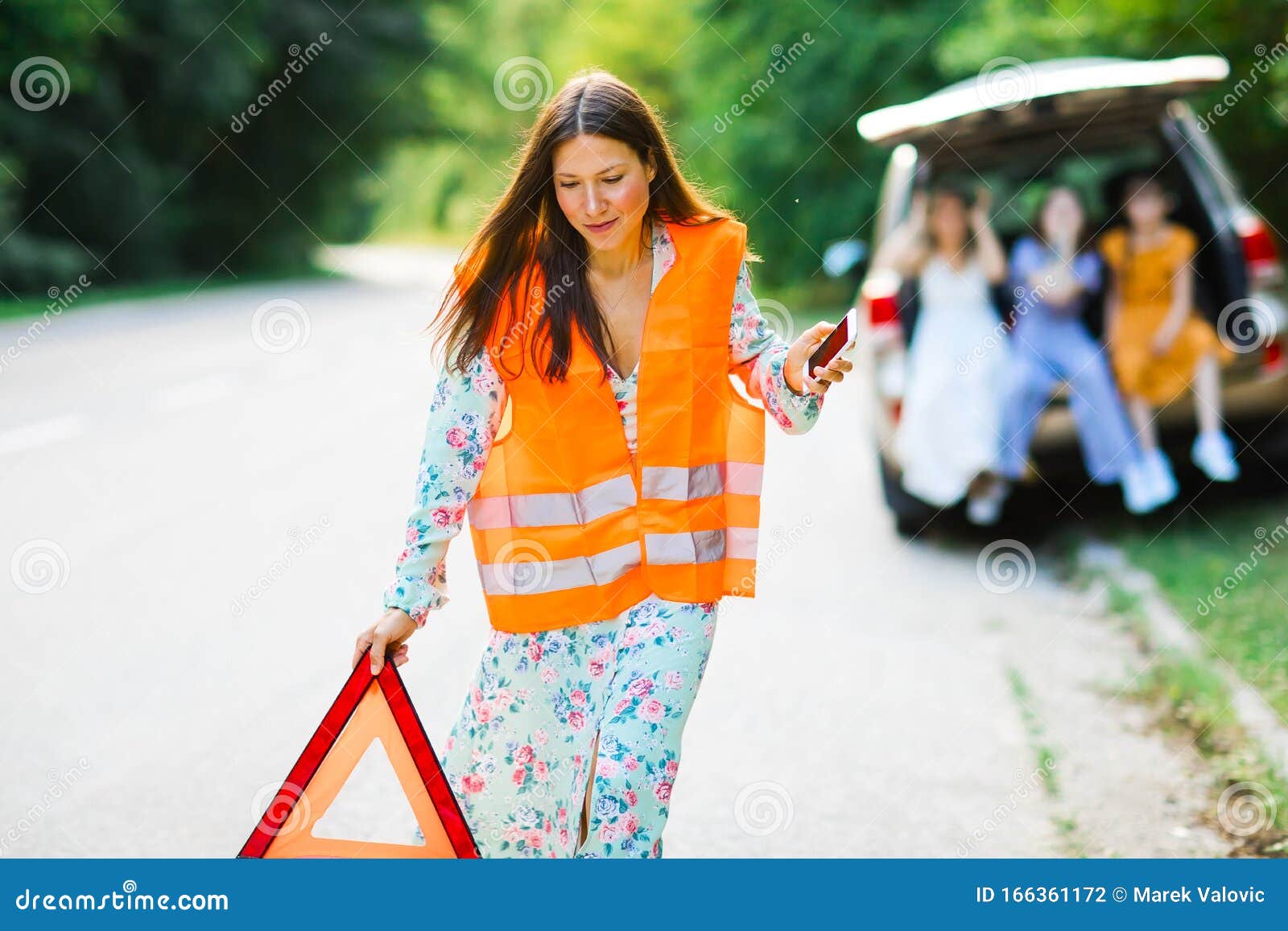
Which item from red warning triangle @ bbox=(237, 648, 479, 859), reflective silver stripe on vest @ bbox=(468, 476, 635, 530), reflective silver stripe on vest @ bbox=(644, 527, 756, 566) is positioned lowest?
red warning triangle @ bbox=(237, 648, 479, 859)

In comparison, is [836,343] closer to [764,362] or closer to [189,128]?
[764,362]

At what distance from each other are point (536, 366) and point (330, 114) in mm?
37893

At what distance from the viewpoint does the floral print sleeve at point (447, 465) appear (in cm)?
292

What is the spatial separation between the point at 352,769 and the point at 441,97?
4298 cm

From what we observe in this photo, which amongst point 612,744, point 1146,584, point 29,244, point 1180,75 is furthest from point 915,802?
point 29,244

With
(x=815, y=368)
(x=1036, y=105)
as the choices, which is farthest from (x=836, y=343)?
(x=1036, y=105)

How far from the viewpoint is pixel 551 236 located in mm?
3039

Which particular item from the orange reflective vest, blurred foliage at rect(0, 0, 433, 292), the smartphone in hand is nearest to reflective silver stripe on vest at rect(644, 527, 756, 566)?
the orange reflective vest

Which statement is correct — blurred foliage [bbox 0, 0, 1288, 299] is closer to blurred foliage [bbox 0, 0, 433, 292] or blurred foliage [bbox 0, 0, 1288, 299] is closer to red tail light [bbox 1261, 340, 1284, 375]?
blurred foliage [bbox 0, 0, 433, 292]

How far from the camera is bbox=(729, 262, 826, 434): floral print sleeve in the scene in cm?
295

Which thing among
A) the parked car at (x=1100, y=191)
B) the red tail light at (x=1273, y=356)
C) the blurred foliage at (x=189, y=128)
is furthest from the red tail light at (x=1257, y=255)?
the blurred foliage at (x=189, y=128)

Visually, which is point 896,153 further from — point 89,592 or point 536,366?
point 536,366

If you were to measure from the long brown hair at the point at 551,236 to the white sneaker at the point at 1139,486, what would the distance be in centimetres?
496

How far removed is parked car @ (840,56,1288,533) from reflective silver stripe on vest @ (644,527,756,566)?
14.3ft
